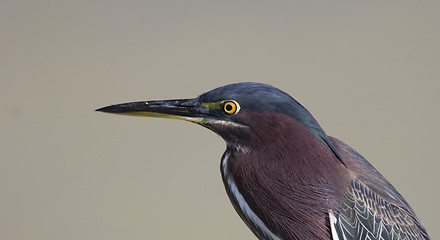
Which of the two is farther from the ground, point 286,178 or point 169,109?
point 169,109

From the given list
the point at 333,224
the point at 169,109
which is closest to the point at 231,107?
the point at 169,109

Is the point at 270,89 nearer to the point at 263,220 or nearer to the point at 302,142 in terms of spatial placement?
the point at 302,142

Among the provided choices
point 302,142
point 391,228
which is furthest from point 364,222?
point 302,142

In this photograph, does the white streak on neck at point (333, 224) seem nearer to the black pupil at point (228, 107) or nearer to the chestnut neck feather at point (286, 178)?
the chestnut neck feather at point (286, 178)

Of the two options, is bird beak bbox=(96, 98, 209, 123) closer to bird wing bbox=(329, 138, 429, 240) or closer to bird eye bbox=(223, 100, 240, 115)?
bird eye bbox=(223, 100, 240, 115)

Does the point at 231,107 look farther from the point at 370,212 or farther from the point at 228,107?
the point at 370,212

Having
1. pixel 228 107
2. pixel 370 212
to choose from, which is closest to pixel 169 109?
pixel 228 107
